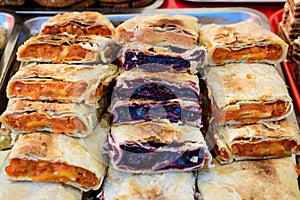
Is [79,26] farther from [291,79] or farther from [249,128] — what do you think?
[291,79]

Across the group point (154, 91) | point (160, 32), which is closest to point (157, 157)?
point (154, 91)

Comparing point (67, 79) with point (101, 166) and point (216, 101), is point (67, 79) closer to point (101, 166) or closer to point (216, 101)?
point (101, 166)

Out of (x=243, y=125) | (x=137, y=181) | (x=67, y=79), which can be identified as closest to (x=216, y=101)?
(x=243, y=125)

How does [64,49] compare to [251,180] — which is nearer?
[251,180]

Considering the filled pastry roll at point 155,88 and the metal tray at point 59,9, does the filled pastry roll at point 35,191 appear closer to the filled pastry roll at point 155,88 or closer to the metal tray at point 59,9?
the filled pastry roll at point 155,88

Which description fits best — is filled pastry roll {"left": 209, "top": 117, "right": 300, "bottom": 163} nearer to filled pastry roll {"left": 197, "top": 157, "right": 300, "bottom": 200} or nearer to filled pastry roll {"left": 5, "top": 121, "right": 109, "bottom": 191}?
filled pastry roll {"left": 197, "top": 157, "right": 300, "bottom": 200}

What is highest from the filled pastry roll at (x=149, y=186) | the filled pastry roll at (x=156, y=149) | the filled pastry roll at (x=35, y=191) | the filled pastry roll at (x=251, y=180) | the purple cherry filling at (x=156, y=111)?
the purple cherry filling at (x=156, y=111)

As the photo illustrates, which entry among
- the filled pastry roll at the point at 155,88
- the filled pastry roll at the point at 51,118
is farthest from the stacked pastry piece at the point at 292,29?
the filled pastry roll at the point at 51,118
